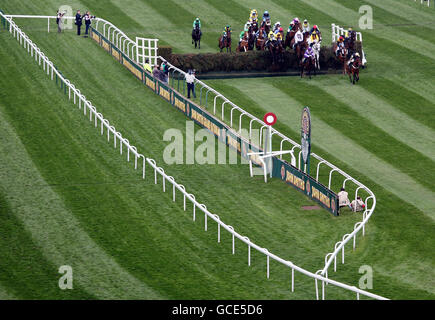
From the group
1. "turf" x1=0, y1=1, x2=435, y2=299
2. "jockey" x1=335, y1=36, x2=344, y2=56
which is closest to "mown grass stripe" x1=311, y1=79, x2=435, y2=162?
"turf" x1=0, y1=1, x2=435, y2=299

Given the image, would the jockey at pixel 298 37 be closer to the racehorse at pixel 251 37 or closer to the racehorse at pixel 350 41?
the racehorse at pixel 350 41

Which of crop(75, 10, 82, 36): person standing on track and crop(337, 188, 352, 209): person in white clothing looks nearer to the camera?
crop(337, 188, 352, 209): person in white clothing

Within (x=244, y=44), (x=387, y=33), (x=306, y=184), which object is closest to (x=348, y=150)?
(x=306, y=184)

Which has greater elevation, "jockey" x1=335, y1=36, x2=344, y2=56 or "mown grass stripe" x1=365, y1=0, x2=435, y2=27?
"jockey" x1=335, y1=36, x2=344, y2=56

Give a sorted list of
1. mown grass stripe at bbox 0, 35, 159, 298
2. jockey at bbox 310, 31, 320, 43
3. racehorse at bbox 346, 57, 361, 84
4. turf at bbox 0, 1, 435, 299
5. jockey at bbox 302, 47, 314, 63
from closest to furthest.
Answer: mown grass stripe at bbox 0, 35, 159, 298 < turf at bbox 0, 1, 435, 299 < racehorse at bbox 346, 57, 361, 84 < jockey at bbox 302, 47, 314, 63 < jockey at bbox 310, 31, 320, 43

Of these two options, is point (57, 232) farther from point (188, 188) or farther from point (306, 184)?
point (306, 184)

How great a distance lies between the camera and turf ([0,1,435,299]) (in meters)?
24.8

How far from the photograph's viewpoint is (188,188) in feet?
104

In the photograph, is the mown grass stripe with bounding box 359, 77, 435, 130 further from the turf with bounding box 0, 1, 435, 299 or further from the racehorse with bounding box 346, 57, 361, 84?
the racehorse with bounding box 346, 57, 361, 84

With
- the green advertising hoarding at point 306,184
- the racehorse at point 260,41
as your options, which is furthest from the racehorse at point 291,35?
the green advertising hoarding at point 306,184

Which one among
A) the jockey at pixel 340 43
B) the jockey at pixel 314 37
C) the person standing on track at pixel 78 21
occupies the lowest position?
the person standing on track at pixel 78 21

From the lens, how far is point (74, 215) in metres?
28.8

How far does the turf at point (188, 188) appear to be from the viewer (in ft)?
81.2

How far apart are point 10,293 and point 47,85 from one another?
20.4 meters
